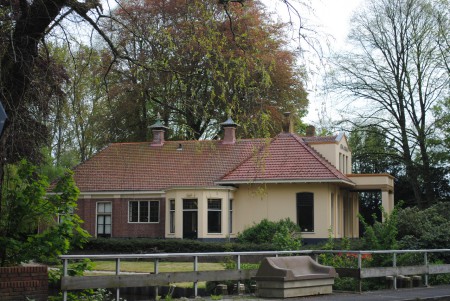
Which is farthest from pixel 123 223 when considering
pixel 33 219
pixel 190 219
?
pixel 33 219

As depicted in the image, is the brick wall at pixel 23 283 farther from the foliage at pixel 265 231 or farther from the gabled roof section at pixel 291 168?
the gabled roof section at pixel 291 168

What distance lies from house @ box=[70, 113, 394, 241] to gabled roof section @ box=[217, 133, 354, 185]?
5 centimetres

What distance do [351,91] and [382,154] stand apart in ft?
16.1

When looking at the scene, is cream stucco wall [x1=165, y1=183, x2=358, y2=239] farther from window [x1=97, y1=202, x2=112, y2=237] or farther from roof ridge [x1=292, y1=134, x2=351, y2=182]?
window [x1=97, y1=202, x2=112, y2=237]

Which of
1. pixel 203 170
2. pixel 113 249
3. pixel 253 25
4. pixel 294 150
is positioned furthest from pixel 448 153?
pixel 253 25

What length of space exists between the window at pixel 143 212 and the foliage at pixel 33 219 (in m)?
25.6

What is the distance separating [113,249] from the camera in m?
34.3

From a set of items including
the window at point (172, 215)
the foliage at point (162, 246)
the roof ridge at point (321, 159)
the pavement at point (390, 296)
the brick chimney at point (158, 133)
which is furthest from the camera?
the brick chimney at point (158, 133)

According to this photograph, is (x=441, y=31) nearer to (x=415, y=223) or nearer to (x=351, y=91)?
(x=351, y=91)

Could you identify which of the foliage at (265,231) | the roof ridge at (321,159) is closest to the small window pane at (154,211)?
the foliage at (265,231)

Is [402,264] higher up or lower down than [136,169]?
lower down

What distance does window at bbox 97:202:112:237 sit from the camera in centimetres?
3934

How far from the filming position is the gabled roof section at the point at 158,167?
127ft

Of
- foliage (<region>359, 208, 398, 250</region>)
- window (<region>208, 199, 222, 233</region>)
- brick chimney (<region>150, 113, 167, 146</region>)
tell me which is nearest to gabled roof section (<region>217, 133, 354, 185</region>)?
window (<region>208, 199, 222, 233</region>)
